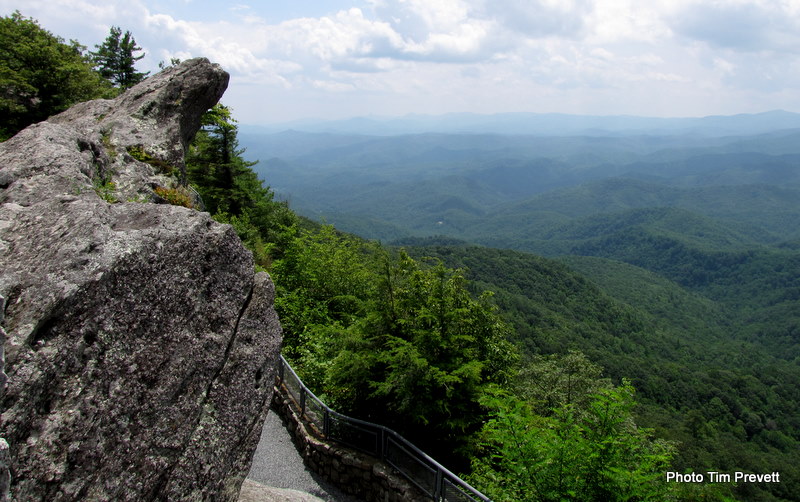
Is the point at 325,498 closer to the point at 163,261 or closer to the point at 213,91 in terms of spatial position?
the point at 163,261

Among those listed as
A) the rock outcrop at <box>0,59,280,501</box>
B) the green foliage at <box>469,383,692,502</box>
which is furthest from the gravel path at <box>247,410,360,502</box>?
the green foliage at <box>469,383,692,502</box>

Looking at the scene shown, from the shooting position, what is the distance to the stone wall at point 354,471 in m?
8.10

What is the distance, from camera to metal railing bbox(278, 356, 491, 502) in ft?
24.1

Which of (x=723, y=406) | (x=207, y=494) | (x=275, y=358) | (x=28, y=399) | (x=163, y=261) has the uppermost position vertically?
(x=163, y=261)

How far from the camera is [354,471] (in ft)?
29.0

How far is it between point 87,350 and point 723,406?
9498 cm

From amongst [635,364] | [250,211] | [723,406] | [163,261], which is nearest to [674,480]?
[163,261]

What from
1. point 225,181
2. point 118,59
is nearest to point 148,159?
point 225,181

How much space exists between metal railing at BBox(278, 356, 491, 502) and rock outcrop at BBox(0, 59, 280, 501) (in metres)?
2.99

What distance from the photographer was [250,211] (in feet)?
86.9

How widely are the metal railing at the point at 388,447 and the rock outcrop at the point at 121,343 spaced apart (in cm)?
299

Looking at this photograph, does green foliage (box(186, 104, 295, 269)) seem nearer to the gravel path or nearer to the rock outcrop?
the gravel path

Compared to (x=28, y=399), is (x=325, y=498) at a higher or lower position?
lower

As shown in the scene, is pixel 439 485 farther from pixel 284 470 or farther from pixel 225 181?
pixel 225 181
